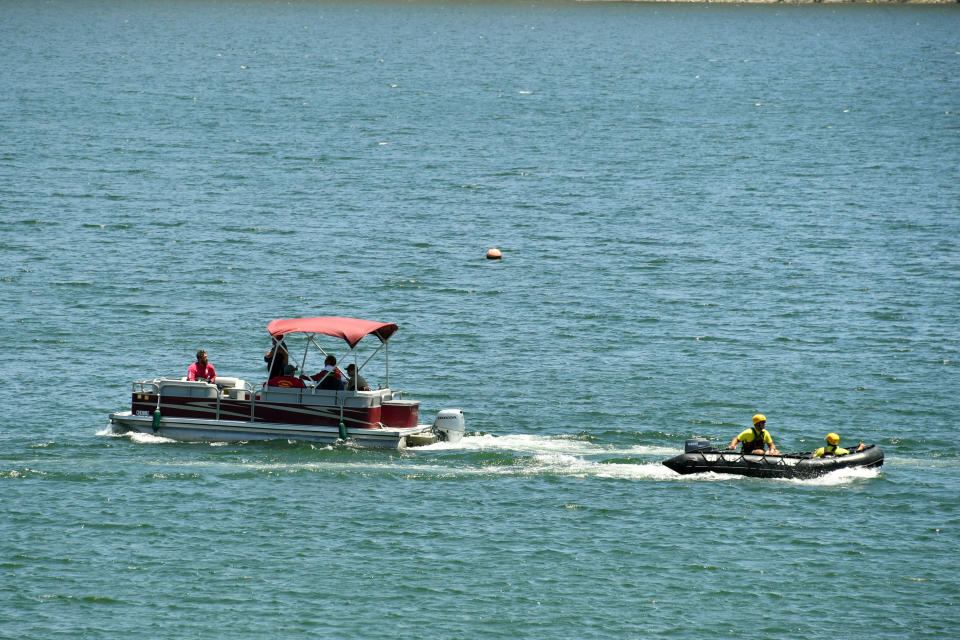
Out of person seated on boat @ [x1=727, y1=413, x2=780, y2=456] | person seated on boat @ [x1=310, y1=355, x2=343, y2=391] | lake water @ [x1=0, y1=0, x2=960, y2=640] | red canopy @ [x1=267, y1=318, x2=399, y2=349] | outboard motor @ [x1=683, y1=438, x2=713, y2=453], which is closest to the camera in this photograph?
lake water @ [x1=0, y1=0, x2=960, y2=640]

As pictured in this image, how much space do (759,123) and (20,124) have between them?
63850mm

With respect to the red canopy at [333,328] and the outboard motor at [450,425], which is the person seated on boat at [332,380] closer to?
the red canopy at [333,328]

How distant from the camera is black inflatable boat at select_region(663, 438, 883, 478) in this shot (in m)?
35.0

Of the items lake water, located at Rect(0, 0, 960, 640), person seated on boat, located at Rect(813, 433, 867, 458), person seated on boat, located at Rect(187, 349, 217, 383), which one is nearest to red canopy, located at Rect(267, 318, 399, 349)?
person seated on boat, located at Rect(187, 349, 217, 383)

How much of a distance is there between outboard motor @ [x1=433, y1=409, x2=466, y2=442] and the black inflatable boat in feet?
19.9

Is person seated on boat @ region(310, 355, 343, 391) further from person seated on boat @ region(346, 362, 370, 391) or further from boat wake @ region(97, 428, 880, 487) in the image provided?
boat wake @ region(97, 428, 880, 487)

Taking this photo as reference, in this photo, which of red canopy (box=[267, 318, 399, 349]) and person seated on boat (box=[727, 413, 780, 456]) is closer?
person seated on boat (box=[727, 413, 780, 456])

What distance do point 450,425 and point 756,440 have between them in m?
8.45

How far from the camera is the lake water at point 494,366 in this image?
2889cm

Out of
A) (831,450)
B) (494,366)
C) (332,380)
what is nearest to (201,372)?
(332,380)

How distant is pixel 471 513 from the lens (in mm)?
33062

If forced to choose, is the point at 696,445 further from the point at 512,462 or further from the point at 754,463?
the point at 512,462

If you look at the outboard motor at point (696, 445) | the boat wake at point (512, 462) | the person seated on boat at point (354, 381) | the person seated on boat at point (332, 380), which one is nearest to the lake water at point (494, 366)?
the boat wake at point (512, 462)

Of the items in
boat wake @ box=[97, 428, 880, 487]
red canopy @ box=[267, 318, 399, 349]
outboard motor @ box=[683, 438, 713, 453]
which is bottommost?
boat wake @ box=[97, 428, 880, 487]
